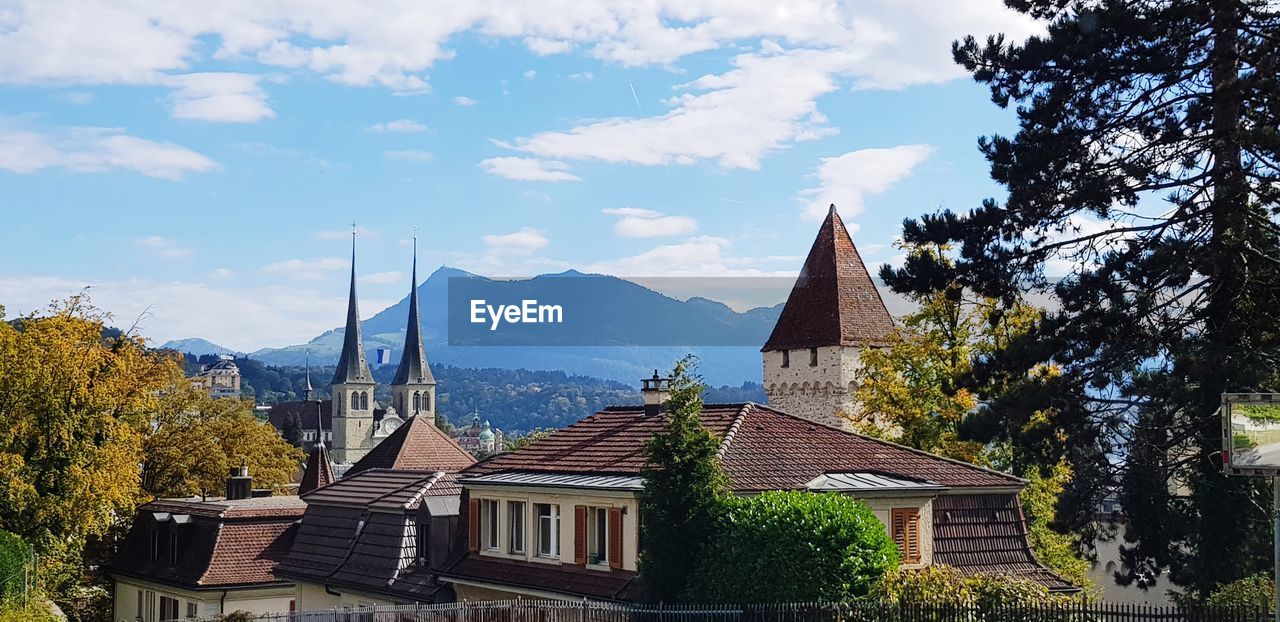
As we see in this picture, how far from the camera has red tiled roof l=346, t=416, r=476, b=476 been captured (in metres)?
49.1

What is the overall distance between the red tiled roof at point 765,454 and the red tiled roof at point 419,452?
1538 cm

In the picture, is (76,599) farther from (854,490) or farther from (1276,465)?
(1276,465)

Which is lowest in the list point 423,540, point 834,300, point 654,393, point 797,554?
point 423,540

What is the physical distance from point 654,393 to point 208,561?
1555 cm

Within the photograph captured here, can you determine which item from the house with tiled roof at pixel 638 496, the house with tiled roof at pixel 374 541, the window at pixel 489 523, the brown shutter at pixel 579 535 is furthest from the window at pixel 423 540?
the brown shutter at pixel 579 535

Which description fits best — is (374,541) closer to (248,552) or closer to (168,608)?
(248,552)

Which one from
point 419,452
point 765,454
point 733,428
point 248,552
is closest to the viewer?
point 765,454

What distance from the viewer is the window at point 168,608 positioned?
42919 millimetres

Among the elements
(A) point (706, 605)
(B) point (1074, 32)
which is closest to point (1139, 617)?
(A) point (706, 605)

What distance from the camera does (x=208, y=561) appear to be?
4169 centimetres

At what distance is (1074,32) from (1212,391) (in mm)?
7050

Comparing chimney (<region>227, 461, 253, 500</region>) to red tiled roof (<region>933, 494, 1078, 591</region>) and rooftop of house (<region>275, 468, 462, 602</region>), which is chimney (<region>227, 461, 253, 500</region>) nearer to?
rooftop of house (<region>275, 468, 462, 602</region>)

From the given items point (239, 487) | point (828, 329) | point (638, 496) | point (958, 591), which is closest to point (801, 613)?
point (958, 591)

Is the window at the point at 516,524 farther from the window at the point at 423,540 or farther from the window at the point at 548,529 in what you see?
the window at the point at 423,540
